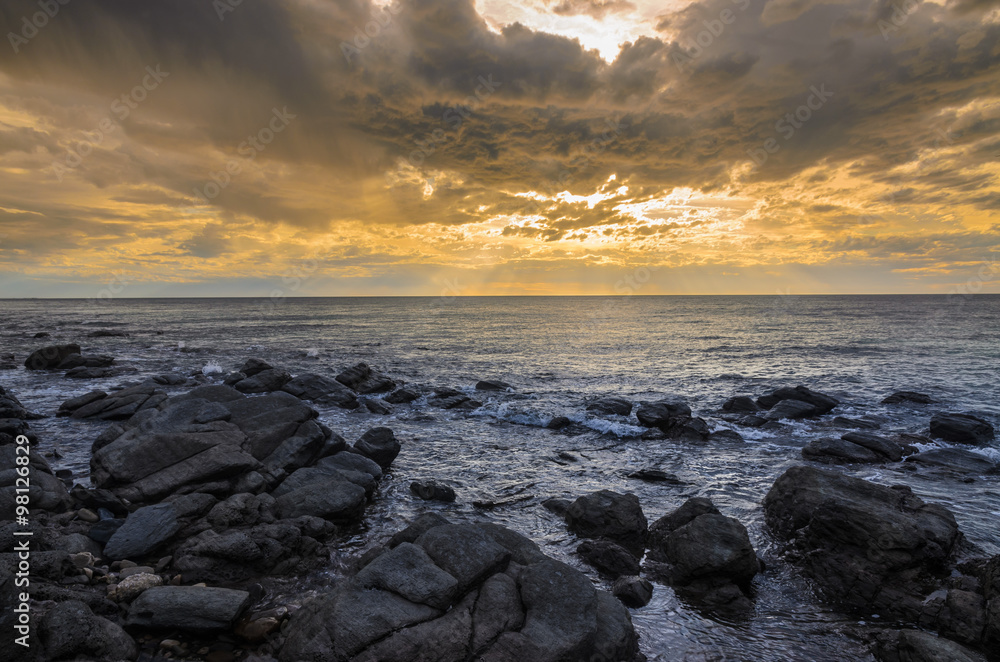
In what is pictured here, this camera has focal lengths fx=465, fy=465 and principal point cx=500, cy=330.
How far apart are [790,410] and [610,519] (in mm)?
17620

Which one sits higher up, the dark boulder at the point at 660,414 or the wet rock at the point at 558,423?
the dark boulder at the point at 660,414

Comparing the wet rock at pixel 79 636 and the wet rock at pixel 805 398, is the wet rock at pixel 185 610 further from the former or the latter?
the wet rock at pixel 805 398

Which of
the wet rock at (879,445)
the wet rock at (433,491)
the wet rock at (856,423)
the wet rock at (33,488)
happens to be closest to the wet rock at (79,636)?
the wet rock at (33,488)

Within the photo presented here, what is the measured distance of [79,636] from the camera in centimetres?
665

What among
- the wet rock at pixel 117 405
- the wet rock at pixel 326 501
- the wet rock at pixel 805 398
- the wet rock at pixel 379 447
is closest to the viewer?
the wet rock at pixel 326 501

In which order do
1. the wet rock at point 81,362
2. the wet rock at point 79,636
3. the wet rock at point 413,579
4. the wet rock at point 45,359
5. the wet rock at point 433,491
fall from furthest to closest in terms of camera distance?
the wet rock at point 45,359
the wet rock at point 81,362
the wet rock at point 433,491
the wet rock at point 413,579
the wet rock at point 79,636

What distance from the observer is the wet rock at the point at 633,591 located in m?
9.45

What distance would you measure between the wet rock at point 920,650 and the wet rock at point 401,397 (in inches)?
939

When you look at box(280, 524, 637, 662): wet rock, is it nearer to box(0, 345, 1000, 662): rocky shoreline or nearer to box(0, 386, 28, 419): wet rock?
box(0, 345, 1000, 662): rocky shoreline

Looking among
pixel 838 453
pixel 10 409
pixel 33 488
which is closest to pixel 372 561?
pixel 33 488

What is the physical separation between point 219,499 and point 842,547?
1549 cm

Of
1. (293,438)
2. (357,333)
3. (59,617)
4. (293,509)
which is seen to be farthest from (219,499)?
(357,333)

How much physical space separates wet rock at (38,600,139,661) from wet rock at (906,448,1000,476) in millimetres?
24081

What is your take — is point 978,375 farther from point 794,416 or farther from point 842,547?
point 842,547
